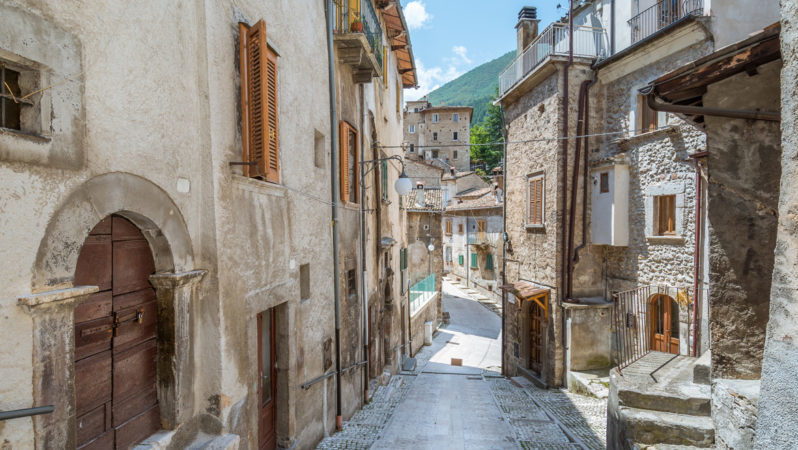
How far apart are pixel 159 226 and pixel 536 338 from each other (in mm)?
14214

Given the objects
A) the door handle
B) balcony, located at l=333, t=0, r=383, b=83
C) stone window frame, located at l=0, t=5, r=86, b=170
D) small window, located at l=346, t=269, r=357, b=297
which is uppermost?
balcony, located at l=333, t=0, r=383, b=83

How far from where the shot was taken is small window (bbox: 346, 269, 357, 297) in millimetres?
9955

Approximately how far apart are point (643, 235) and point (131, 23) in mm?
12385

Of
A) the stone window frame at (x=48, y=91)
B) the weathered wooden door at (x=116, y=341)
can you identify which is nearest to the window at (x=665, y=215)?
the weathered wooden door at (x=116, y=341)

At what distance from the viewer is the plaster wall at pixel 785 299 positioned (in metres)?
2.68

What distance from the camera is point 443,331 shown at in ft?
84.0

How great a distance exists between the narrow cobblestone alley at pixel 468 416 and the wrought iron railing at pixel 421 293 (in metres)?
4.36

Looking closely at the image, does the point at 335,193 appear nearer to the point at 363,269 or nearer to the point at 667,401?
the point at 363,269

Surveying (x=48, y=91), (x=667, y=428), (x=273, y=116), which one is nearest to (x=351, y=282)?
(x=273, y=116)

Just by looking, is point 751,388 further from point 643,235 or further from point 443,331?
point 443,331

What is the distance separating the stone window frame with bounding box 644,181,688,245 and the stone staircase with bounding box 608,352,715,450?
6.03 m

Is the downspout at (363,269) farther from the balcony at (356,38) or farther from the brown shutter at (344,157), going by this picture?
the brown shutter at (344,157)

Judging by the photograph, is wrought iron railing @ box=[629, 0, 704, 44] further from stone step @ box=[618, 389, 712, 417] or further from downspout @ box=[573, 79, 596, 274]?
stone step @ box=[618, 389, 712, 417]

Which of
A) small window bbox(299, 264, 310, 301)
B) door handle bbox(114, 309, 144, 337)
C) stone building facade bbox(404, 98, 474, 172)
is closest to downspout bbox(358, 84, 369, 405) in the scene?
small window bbox(299, 264, 310, 301)
